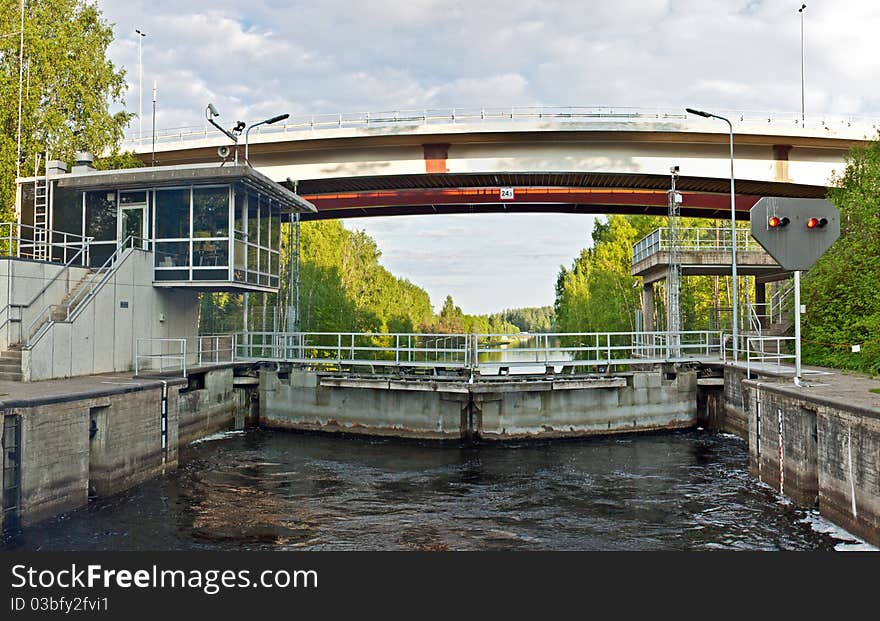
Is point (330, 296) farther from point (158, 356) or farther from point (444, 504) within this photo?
point (444, 504)

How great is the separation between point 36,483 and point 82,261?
1123cm

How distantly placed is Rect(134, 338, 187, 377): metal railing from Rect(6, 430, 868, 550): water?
8.99 feet

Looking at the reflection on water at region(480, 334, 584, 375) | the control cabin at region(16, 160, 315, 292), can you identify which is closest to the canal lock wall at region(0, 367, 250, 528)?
the control cabin at region(16, 160, 315, 292)

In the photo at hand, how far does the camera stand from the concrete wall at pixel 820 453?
9438 millimetres

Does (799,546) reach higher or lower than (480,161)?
lower

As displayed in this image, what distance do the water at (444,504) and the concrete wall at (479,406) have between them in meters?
1.25

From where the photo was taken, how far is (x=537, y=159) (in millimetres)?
29156

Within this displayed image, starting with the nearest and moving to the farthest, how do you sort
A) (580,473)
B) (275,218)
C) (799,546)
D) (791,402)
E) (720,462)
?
1. (799,546)
2. (791,402)
3. (580,473)
4. (720,462)
5. (275,218)

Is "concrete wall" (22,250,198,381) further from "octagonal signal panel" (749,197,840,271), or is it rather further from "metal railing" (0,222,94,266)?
"octagonal signal panel" (749,197,840,271)

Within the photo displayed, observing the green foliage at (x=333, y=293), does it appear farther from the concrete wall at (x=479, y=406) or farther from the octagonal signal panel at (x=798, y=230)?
the octagonal signal panel at (x=798, y=230)

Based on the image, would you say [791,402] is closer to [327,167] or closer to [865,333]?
[865,333]

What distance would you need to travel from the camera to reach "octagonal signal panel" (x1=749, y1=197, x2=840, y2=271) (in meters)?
13.2

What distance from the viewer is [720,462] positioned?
16.4 m

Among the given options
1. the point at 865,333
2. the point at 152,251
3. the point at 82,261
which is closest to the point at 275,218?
the point at 152,251
